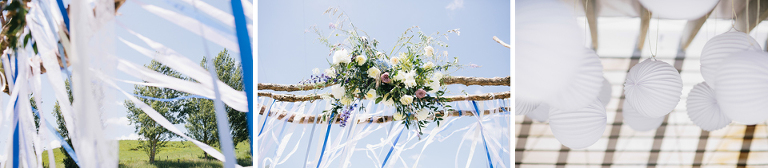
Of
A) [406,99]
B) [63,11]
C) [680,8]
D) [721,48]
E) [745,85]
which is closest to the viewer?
[63,11]

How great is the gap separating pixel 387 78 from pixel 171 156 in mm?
885

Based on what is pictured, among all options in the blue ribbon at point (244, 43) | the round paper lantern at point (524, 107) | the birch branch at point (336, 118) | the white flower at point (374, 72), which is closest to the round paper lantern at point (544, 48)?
the round paper lantern at point (524, 107)

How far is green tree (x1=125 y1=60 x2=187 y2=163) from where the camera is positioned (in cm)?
113

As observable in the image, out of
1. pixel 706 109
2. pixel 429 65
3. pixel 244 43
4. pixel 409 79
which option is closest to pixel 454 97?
pixel 429 65

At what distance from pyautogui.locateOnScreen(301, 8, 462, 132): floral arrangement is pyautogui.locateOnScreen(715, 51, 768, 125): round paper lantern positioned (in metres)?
1.33

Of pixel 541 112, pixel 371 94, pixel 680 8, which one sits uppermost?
pixel 680 8

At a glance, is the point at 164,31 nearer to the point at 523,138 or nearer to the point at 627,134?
the point at 523,138

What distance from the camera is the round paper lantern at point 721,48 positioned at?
1695 mm

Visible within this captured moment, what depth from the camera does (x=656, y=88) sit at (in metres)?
1.61

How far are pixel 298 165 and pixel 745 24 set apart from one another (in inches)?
139

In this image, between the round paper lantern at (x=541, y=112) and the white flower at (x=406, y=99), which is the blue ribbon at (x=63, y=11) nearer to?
the white flower at (x=406, y=99)

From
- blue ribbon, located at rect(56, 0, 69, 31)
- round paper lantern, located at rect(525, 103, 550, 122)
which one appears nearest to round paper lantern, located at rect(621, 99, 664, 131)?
round paper lantern, located at rect(525, 103, 550, 122)

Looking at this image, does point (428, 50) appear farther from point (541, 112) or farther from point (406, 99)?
point (541, 112)

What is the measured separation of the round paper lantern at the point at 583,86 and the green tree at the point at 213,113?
1426mm
